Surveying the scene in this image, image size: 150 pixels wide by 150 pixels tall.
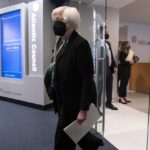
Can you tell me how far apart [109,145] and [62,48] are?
5.04ft

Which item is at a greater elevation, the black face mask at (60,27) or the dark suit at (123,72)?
the black face mask at (60,27)

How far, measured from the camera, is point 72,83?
153 cm

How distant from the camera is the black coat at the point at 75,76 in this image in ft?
4.84

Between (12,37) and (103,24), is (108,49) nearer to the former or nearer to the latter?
(103,24)

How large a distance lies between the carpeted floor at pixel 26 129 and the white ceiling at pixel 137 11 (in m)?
3.74

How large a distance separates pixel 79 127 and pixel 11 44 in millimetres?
3797

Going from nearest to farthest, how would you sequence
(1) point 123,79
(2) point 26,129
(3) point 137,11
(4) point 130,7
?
(2) point 26,129 < (1) point 123,79 < (4) point 130,7 < (3) point 137,11

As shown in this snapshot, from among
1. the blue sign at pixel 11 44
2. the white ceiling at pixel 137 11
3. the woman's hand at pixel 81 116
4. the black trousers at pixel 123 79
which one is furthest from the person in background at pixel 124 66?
the woman's hand at pixel 81 116

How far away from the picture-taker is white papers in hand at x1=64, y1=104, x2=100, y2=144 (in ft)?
4.98

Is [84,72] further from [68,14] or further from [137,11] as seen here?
[137,11]

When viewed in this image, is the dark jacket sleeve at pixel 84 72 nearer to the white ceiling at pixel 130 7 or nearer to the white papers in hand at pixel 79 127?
the white papers in hand at pixel 79 127

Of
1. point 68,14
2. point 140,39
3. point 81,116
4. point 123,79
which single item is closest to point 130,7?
point 123,79

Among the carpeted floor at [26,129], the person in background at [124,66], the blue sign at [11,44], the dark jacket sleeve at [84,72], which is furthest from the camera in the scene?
the person in background at [124,66]

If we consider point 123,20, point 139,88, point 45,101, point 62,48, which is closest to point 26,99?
point 45,101
